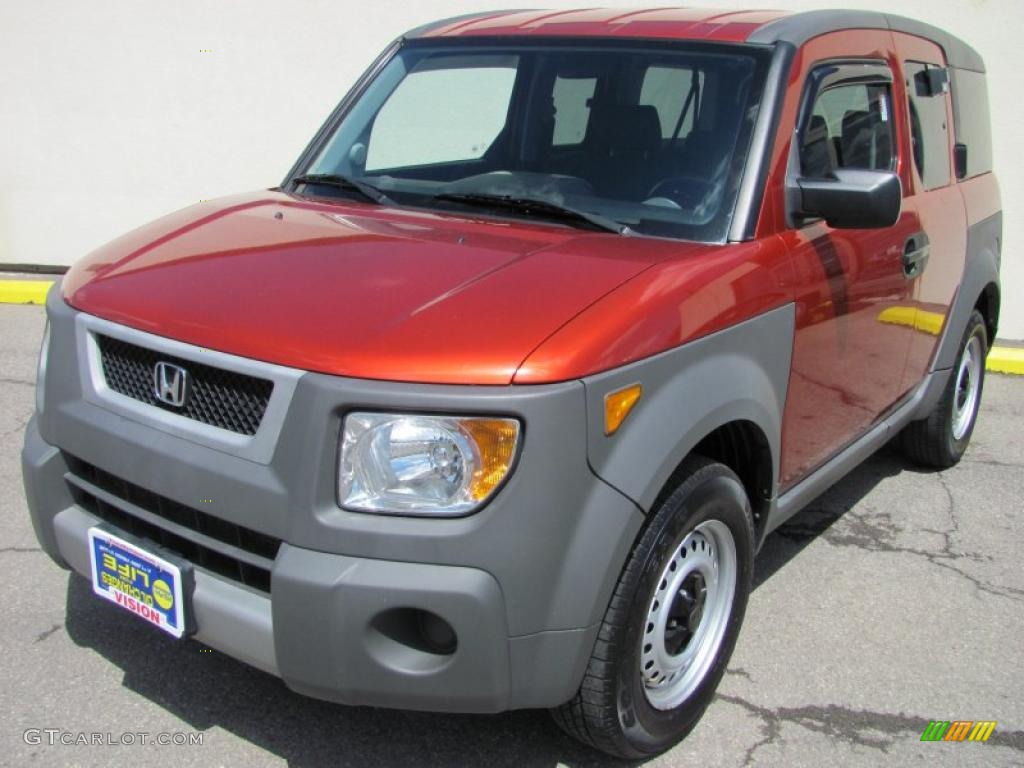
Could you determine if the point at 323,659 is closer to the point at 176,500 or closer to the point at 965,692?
the point at 176,500

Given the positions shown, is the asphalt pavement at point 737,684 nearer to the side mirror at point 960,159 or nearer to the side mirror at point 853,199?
the side mirror at point 853,199

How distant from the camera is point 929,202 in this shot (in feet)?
13.2

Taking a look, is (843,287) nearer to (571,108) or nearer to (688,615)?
(571,108)

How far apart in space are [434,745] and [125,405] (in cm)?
119

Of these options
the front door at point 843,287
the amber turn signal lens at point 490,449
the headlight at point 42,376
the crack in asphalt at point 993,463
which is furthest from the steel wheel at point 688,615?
the crack in asphalt at point 993,463

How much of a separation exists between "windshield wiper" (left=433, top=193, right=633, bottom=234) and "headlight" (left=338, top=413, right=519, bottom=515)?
98 centimetres

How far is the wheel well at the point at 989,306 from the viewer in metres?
4.94

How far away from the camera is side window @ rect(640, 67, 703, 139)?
3.12m

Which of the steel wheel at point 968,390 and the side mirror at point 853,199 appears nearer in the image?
the side mirror at point 853,199

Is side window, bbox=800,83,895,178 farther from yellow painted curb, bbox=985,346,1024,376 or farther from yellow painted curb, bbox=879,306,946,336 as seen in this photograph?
yellow painted curb, bbox=985,346,1024,376

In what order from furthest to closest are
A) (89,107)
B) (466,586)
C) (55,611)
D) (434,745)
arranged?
(89,107) → (55,611) → (434,745) → (466,586)

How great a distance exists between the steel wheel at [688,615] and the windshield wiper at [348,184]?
1403 mm

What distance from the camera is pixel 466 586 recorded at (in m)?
2.15

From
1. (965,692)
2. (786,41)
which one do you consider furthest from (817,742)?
(786,41)
